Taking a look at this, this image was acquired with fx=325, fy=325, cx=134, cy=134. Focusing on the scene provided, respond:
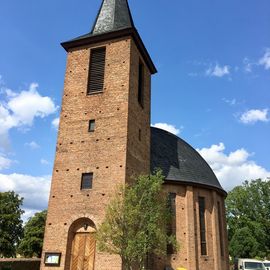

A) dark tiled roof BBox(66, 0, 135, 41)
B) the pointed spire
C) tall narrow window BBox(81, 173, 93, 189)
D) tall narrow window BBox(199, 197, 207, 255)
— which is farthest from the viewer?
the pointed spire

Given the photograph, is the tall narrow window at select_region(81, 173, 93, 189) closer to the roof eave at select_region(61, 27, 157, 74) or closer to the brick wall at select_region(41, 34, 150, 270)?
the brick wall at select_region(41, 34, 150, 270)

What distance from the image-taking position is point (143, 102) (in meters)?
24.0

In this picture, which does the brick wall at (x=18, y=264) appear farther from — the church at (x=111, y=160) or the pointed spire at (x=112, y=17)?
the pointed spire at (x=112, y=17)

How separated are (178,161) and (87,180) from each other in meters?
8.51

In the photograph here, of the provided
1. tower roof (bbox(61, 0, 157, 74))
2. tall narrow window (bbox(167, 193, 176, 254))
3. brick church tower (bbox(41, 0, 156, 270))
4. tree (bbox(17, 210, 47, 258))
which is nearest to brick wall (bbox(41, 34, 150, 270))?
brick church tower (bbox(41, 0, 156, 270))

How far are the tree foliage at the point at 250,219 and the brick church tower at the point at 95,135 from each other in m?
30.1

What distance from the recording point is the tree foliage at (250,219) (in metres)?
45.3

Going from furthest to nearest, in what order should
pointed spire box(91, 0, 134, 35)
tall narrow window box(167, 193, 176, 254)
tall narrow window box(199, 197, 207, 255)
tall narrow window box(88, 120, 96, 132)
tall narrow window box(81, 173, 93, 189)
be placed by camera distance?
pointed spire box(91, 0, 134, 35) → tall narrow window box(199, 197, 207, 255) → tall narrow window box(167, 193, 176, 254) → tall narrow window box(88, 120, 96, 132) → tall narrow window box(81, 173, 93, 189)

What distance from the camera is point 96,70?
22594 millimetres

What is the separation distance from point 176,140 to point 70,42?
11731mm

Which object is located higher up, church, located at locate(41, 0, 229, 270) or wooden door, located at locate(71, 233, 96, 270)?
church, located at locate(41, 0, 229, 270)

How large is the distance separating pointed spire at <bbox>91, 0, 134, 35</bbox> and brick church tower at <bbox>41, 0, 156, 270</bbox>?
82 mm

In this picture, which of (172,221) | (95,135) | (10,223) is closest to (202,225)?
(172,221)

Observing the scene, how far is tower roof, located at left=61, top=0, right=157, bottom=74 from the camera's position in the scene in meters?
22.9
